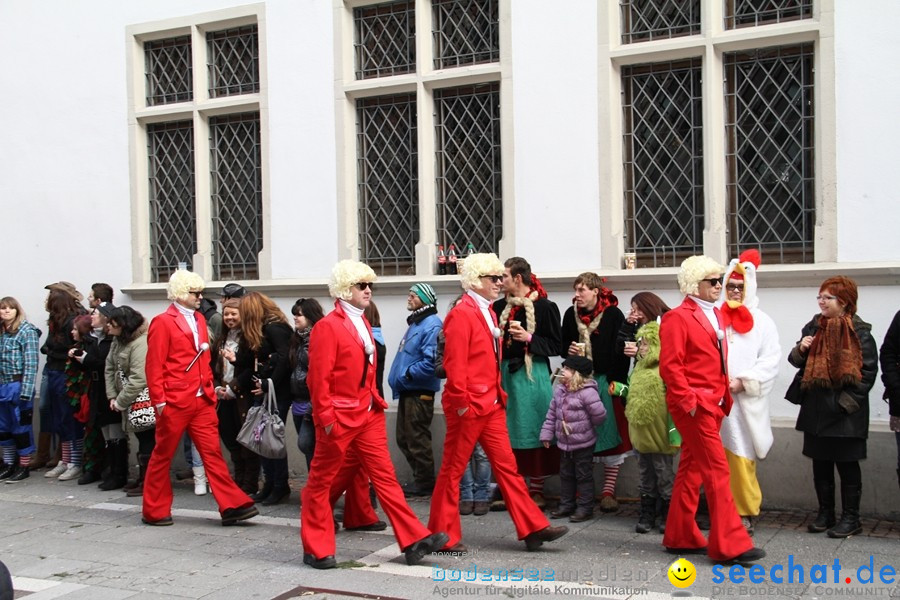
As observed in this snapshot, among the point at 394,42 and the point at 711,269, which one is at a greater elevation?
the point at 394,42

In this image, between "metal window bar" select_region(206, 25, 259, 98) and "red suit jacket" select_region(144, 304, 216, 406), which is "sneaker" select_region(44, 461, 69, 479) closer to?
"red suit jacket" select_region(144, 304, 216, 406)

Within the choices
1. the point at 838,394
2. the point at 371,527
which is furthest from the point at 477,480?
the point at 838,394

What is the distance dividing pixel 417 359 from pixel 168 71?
5207 millimetres

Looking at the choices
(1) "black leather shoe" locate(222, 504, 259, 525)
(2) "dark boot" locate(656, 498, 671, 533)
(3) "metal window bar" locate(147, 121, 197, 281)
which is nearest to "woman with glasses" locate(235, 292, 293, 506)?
(1) "black leather shoe" locate(222, 504, 259, 525)

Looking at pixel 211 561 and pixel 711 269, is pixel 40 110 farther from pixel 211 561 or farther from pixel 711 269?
pixel 711 269

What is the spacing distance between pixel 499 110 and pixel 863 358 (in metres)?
4.16

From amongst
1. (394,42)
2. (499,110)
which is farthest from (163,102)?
(499,110)

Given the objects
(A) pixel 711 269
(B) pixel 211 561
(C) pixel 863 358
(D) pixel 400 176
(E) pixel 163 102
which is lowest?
(B) pixel 211 561

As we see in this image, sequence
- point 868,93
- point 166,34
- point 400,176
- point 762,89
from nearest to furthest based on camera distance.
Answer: point 868,93, point 762,89, point 400,176, point 166,34

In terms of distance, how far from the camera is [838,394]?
723 centimetres

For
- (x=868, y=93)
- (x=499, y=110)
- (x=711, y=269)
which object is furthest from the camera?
(x=499, y=110)

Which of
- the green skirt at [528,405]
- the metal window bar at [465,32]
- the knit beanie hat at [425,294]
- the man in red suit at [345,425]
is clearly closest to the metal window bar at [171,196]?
the metal window bar at [465,32]

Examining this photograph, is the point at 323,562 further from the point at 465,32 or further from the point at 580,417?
the point at 465,32

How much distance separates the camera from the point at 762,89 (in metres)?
8.68
